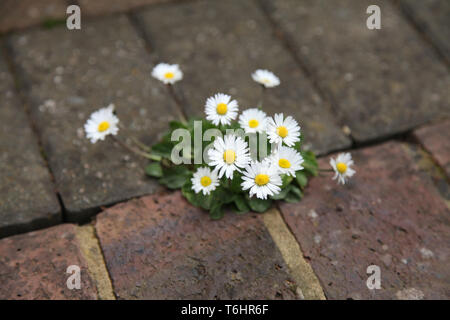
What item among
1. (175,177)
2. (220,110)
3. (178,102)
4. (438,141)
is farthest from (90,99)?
(438,141)

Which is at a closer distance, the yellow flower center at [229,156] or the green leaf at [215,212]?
the yellow flower center at [229,156]

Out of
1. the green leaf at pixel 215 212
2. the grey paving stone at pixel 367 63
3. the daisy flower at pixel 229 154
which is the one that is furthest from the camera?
the grey paving stone at pixel 367 63

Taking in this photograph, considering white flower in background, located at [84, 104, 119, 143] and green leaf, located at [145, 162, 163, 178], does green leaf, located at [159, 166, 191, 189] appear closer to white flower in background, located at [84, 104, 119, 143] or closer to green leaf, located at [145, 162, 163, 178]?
green leaf, located at [145, 162, 163, 178]

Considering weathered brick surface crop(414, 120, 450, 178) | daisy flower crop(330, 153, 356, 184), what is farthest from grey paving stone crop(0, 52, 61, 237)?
weathered brick surface crop(414, 120, 450, 178)

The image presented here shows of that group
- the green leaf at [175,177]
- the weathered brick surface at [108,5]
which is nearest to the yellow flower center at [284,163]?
the green leaf at [175,177]

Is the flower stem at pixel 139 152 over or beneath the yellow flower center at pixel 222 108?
beneath

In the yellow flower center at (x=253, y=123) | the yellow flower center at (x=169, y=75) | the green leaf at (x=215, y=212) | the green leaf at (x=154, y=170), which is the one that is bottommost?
the green leaf at (x=215, y=212)

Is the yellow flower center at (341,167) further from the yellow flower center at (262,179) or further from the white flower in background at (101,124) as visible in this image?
the white flower in background at (101,124)
